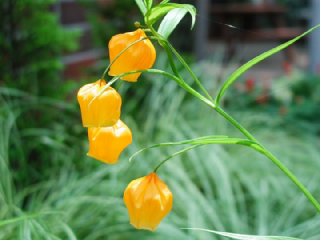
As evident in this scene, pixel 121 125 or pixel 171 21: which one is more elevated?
pixel 171 21

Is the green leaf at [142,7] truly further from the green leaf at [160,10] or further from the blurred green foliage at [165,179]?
the blurred green foliage at [165,179]

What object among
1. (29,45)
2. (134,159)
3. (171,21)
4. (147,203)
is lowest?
(134,159)

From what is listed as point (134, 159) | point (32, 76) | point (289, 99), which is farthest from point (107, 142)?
point (289, 99)

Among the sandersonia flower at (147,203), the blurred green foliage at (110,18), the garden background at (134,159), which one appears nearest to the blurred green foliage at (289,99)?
the garden background at (134,159)

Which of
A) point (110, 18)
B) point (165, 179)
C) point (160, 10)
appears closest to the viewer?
point (160, 10)

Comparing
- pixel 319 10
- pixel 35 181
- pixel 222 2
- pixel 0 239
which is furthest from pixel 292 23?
pixel 0 239

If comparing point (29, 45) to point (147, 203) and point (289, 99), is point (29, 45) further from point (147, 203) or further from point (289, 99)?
point (289, 99)
